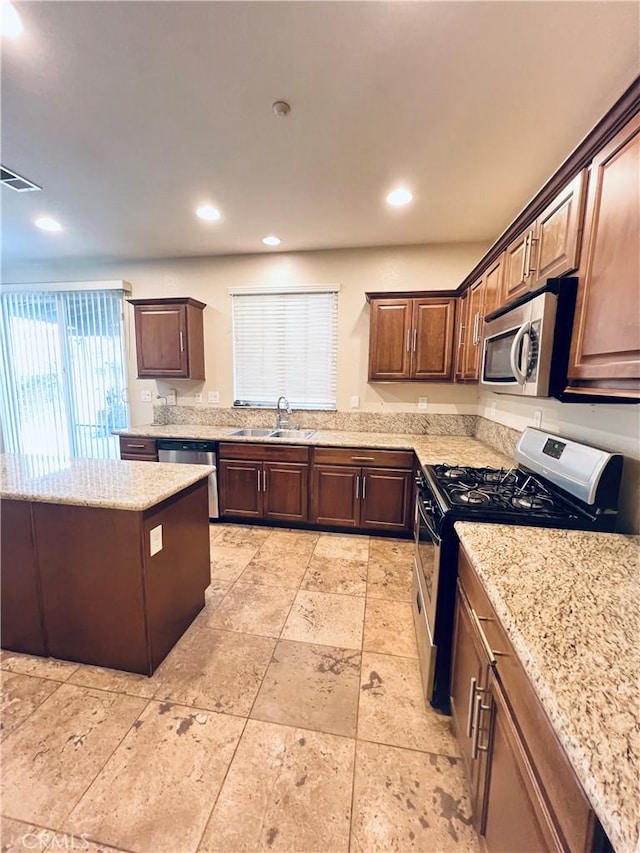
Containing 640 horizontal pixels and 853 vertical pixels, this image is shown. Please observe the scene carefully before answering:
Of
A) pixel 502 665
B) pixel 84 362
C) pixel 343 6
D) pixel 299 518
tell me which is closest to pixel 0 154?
pixel 343 6

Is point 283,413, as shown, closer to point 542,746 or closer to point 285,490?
point 285,490

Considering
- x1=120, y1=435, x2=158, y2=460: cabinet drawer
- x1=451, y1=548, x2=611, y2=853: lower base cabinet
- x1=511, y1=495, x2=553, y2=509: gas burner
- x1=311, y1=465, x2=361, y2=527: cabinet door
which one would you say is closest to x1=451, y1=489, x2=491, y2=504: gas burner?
x1=511, y1=495, x2=553, y2=509: gas burner

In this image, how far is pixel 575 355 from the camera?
1286 millimetres

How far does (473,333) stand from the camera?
110 inches

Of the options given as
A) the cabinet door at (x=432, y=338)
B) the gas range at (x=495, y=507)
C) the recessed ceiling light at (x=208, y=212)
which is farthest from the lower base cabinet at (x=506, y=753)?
the recessed ceiling light at (x=208, y=212)

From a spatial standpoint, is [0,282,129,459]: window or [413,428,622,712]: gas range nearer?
[413,428,622,712]: gas range

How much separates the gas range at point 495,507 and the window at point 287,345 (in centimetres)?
212

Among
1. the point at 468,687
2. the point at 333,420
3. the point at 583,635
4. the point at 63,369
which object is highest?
the point at 63,369

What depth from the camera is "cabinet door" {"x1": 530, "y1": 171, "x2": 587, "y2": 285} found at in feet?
4.27

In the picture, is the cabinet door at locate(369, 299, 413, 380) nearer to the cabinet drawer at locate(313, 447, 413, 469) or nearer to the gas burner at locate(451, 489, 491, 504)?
the cabinet drawer at locate(313, 447, 413, 469)

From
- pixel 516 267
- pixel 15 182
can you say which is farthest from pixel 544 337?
pixel 15 182

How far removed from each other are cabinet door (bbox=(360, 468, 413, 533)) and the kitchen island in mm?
1684

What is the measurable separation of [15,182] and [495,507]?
3583mm

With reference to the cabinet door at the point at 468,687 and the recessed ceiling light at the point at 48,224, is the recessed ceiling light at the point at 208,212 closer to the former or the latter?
the recessed ceiling light at the point at 48,224
